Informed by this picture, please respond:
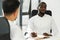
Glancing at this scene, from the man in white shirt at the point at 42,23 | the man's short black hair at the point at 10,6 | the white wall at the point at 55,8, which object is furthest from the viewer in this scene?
the white wall at the point at 55,8

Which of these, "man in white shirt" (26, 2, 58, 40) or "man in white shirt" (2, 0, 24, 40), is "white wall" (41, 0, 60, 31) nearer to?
"man in white shirt" (26, 2, 58, 40)

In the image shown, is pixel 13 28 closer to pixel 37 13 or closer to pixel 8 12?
pixel 8 12

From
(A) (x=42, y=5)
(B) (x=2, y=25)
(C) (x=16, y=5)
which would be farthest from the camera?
(A) (x=42, y=5)

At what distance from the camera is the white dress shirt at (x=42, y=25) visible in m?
3.06

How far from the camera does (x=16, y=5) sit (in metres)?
1.08

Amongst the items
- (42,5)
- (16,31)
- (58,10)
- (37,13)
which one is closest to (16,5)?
(16,31)

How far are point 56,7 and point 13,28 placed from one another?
4017 mm

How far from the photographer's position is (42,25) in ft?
10.1

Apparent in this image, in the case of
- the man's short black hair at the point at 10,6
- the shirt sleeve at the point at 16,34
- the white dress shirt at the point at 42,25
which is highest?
the man's short black hair at the point at 10,6

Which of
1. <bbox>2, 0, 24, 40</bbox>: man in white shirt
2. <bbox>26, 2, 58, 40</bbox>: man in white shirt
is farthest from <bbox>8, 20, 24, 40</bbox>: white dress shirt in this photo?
<bbox>26, 2, 58, 40</bbox>: man in white shirt

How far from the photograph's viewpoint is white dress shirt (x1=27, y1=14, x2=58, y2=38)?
3.06 m

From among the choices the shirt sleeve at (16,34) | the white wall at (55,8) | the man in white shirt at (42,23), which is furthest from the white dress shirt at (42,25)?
the shirt sleeve at (16,34)

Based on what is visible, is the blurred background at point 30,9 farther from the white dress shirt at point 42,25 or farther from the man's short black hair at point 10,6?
the man's short black hair at point 10,6

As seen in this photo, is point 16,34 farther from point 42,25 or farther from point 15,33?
point 42,25
